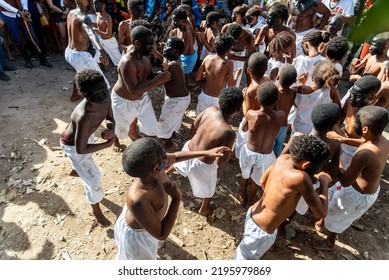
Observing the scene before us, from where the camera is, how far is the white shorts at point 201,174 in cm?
371

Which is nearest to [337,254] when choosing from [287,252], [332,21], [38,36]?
[287,252]

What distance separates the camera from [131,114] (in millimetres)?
4699

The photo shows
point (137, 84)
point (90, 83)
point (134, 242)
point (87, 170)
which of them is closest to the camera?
point (134, 242)

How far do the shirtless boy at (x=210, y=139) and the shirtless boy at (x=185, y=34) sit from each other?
251 centimetres

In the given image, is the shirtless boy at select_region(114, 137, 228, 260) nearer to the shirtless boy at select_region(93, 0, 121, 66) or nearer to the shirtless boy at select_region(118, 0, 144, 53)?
the shirtless boy at select_region(118, 0, 144, 53)

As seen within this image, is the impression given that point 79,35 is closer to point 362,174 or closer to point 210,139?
point 210,139

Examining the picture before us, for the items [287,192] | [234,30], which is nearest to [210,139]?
[287,192]

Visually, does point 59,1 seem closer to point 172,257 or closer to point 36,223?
point 36,223

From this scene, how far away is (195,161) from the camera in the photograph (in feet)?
12.2

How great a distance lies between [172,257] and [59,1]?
288 inches

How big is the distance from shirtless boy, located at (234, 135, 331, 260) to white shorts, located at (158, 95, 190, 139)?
2.17 meters

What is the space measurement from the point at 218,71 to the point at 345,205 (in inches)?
98.6

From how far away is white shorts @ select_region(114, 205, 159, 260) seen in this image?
2.80 m

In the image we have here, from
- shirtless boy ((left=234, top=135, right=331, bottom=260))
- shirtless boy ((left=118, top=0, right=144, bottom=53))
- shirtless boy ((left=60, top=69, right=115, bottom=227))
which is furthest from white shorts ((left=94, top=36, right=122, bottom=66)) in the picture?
shirtless boy ((left=234, top=135, right=331, bottom=260))
